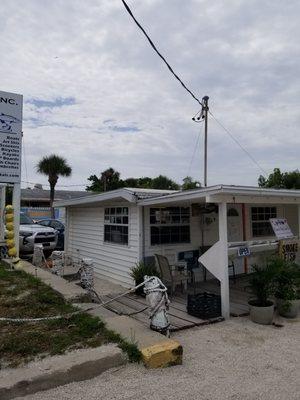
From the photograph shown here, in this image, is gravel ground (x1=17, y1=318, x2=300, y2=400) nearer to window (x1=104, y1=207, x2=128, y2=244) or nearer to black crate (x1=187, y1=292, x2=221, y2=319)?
black crate (x1=187, y1=292, x2=221, y2=319)

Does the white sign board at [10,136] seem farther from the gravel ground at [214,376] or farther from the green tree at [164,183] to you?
the green tree at [164,183]

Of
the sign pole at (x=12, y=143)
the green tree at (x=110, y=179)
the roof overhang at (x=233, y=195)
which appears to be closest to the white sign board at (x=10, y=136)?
the sign pole at (x=12, y=143)

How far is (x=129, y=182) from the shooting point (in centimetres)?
3941

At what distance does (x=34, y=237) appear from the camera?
47.9 feet

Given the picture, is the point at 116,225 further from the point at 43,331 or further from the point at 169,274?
the point at 43,331

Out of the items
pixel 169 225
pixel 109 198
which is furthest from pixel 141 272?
pixel 109 198

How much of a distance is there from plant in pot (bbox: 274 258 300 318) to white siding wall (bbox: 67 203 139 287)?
148 inches

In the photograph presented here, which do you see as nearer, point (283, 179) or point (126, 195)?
point (126, 195)

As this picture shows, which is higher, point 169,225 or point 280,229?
point 169,225

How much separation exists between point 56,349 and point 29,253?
1117 centimetres

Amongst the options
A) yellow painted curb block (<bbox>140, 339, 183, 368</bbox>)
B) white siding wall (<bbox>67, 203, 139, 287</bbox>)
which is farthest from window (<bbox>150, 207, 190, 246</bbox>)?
yellow painted curb block (<bbox>140, 339, 183, 368</bbox>)

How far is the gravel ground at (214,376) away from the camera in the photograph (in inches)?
144

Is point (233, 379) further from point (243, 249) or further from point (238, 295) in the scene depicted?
point (238, 295)

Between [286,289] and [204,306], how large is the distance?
149 centimetres
